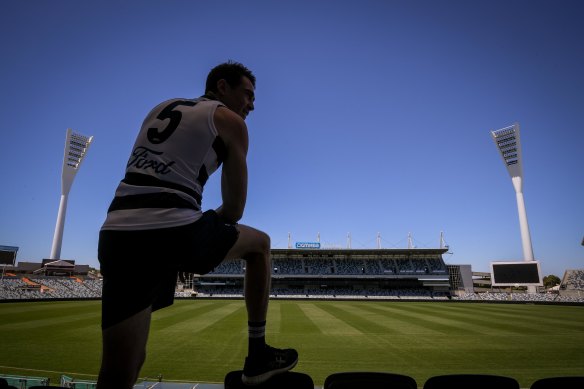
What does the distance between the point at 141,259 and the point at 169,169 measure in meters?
0.45

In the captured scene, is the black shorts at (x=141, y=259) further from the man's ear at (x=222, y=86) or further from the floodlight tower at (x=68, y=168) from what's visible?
the floodlight tower at (x=68, y=168)

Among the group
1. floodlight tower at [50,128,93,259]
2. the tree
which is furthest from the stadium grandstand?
the tree

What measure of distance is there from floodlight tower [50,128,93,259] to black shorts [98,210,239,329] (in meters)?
84.9

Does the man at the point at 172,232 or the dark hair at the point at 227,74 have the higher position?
the dark hair at the point at 227,74

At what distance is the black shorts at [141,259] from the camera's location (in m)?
1.42

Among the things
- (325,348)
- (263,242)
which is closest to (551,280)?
(325,348)

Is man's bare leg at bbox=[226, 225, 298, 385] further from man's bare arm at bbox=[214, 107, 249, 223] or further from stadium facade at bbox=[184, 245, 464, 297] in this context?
stadium facade at bbox=[184, 245, 464, 297]

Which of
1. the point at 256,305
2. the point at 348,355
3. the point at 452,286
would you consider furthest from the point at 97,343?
the point at 452,286

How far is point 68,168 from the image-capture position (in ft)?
238

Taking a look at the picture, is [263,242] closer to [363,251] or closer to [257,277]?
[257,277]

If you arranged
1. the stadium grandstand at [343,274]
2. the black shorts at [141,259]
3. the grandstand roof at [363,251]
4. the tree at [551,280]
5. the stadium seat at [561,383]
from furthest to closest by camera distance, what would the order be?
1. the tree at [551,280]
2. the grandstand roof at [363,251]
3. the stadium grandstand at [343,274]
4. the stadium seat at [561,383]
5. the black shorts at [141,259]

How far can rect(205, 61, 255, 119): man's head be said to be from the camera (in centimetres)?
201

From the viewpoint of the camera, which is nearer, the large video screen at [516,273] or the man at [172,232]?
the man at [172,232]

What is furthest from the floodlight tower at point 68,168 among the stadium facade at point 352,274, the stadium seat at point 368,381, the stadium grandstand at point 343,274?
the stadium seat at point 368,381
